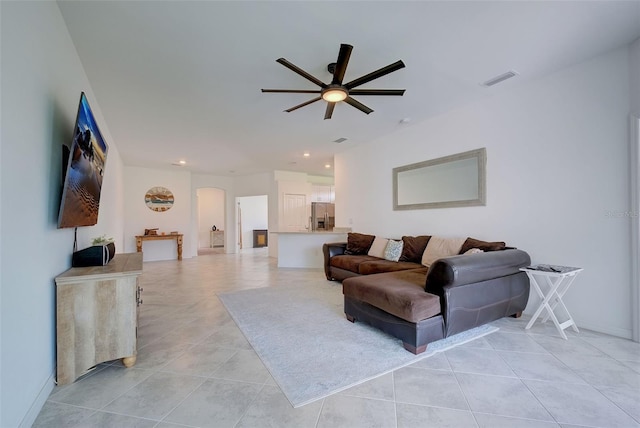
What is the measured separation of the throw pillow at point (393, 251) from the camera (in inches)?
165

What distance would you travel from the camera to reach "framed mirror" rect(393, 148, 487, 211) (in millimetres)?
3551

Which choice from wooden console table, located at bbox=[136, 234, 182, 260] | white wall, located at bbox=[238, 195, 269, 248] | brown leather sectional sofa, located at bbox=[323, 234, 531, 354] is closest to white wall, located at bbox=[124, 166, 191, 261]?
wooden console table, located at bbox=[136, 234, 182, 260]

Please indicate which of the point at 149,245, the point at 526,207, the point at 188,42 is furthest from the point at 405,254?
the point at 149,245

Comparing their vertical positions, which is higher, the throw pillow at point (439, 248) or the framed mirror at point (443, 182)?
the framed mirror at point (443, 182)

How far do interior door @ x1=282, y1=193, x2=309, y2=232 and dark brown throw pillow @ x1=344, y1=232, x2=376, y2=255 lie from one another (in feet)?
A: 10.7

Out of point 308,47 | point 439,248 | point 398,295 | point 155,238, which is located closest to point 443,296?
point 398,295

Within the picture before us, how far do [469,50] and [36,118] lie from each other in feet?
10.9

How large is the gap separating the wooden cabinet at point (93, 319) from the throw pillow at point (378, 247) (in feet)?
11.4

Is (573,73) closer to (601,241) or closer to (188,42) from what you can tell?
(601,241)

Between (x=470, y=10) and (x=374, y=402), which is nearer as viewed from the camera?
(x=374, y=402)

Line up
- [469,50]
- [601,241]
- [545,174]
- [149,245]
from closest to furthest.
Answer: [469,50]
[601,241]
[545,174]
[149,245]

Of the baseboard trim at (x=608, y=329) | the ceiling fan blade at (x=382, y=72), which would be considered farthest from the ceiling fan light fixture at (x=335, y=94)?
the baseboard trim at (x=608, y=329)

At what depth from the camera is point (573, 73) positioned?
108 inches

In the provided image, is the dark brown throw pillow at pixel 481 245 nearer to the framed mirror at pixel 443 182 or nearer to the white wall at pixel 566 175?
the white wall at pixel 566 175
